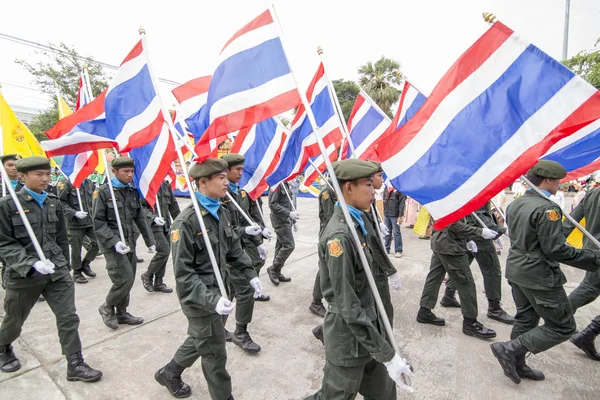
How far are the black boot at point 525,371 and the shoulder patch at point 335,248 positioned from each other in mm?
2306

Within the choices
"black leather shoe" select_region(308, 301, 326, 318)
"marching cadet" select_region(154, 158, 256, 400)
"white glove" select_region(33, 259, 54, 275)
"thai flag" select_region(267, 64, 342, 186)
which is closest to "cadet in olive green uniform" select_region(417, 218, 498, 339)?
"black leather shoe" select_region(308, 301, 326, 318)

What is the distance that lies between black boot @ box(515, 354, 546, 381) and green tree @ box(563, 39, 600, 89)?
9.78m

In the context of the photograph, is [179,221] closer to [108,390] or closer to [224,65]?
[224,65]

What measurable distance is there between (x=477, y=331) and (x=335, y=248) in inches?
110

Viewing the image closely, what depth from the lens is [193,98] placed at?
4.07 m

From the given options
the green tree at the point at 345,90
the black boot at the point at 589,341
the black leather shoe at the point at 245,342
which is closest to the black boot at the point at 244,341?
the black leather shoe at the point at 245,342

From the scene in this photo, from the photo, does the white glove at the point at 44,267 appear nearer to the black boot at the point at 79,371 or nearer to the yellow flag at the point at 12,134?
the black boot at the point at 79,371

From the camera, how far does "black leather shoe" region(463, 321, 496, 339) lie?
3.63 metres

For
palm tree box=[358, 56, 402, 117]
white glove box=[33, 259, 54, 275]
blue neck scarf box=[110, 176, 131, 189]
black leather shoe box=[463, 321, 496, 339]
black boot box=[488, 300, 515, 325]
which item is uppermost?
palm tree box=[358, 56, 402, 117]

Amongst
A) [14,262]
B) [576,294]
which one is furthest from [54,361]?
[576,294]

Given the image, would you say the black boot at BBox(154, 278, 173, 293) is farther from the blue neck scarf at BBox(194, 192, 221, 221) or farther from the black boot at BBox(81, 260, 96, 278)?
the blue neck scarf at BBox(194, 192, 221, 221)

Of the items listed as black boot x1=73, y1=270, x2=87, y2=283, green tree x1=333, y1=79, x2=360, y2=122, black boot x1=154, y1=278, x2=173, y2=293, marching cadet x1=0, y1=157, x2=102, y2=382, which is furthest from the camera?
green tree x1=333, y1=79, x2=360, y2=122

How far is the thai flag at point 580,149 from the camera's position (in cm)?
331

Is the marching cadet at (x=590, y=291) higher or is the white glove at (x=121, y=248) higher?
the white glove at (x=121, y=248)
